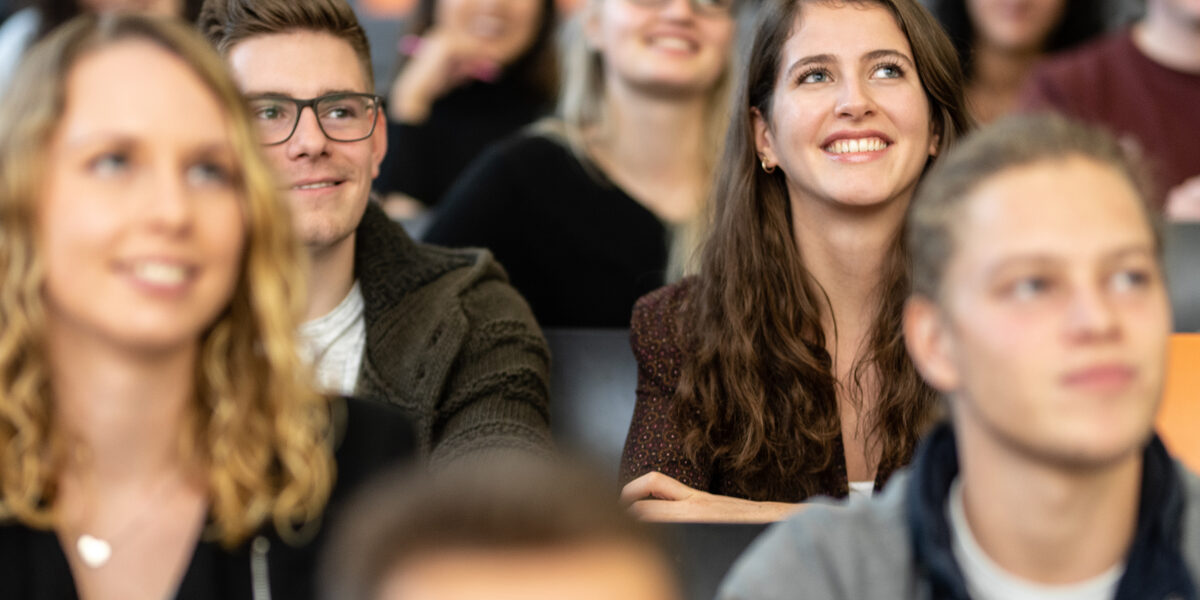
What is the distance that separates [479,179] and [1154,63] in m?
1.56

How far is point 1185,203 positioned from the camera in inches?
116

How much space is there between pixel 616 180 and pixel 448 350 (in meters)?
0.96

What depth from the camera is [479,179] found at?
3.02m

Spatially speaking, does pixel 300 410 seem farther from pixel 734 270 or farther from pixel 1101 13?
pixel 1101 13

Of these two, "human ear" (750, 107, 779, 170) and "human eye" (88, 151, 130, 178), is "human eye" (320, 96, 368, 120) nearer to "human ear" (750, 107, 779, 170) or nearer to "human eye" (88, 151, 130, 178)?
"human ear" (750, 107, 779, 170)

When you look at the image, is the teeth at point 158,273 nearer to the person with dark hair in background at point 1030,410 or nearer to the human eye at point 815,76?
the person with dark hair in background at point 1030,410

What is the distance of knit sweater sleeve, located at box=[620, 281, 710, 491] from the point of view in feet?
7.00

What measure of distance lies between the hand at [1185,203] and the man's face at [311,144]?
1.69 m

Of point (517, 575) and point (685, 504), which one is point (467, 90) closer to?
point (685, 504)

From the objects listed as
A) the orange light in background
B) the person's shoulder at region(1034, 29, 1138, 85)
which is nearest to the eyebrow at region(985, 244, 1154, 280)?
the orange light in background

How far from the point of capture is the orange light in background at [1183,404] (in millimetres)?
1872

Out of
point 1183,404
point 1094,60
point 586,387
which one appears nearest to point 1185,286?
point 1183,404

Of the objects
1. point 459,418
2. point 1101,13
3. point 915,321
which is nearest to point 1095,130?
point 915,321

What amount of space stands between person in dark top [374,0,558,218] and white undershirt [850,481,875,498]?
212cm
